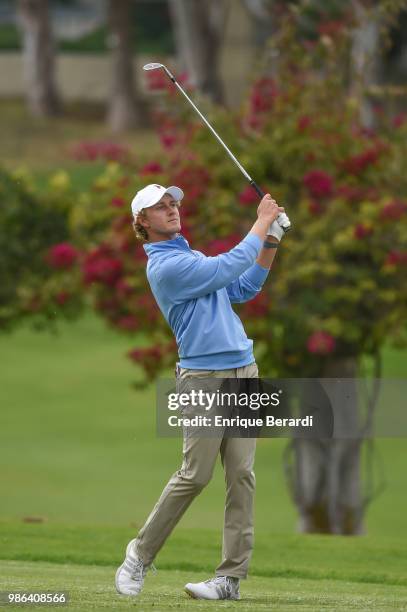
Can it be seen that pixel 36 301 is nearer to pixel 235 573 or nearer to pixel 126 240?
pixel 126 240

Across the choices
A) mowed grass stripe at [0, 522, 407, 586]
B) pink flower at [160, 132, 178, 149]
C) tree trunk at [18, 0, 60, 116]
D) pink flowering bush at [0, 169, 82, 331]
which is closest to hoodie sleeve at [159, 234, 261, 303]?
mowed grass stripe at [0, 522, 407, 586]

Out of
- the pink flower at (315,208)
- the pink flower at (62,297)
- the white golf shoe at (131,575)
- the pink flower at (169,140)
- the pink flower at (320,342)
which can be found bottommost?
the white golf shoe at (131,575)

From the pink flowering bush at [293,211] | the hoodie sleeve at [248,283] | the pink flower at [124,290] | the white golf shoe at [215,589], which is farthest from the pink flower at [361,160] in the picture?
the white golf shoe at [215,589]

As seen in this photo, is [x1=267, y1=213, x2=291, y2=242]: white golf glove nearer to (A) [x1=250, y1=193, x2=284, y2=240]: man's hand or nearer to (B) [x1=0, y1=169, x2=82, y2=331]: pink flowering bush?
(A) [x1=250, y1=193, x2=284, y2=240]: man's hand

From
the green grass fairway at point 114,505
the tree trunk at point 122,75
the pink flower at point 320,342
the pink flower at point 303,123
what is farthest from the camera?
the tree trunk at point 122,75

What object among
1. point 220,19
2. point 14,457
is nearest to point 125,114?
point 220,19

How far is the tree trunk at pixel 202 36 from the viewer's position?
33.6 metres

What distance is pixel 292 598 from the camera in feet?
23.4

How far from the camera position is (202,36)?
3438 centimetres

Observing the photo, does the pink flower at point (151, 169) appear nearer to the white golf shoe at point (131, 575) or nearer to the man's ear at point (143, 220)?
the man's ear at point (143, 220)

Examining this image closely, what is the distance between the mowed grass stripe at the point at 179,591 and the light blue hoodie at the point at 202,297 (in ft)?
3.49

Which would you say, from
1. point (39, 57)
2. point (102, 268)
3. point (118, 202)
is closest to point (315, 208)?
point (118, 202)

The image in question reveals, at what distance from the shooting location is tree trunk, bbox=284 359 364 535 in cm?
1609

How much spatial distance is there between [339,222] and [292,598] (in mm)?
7187
